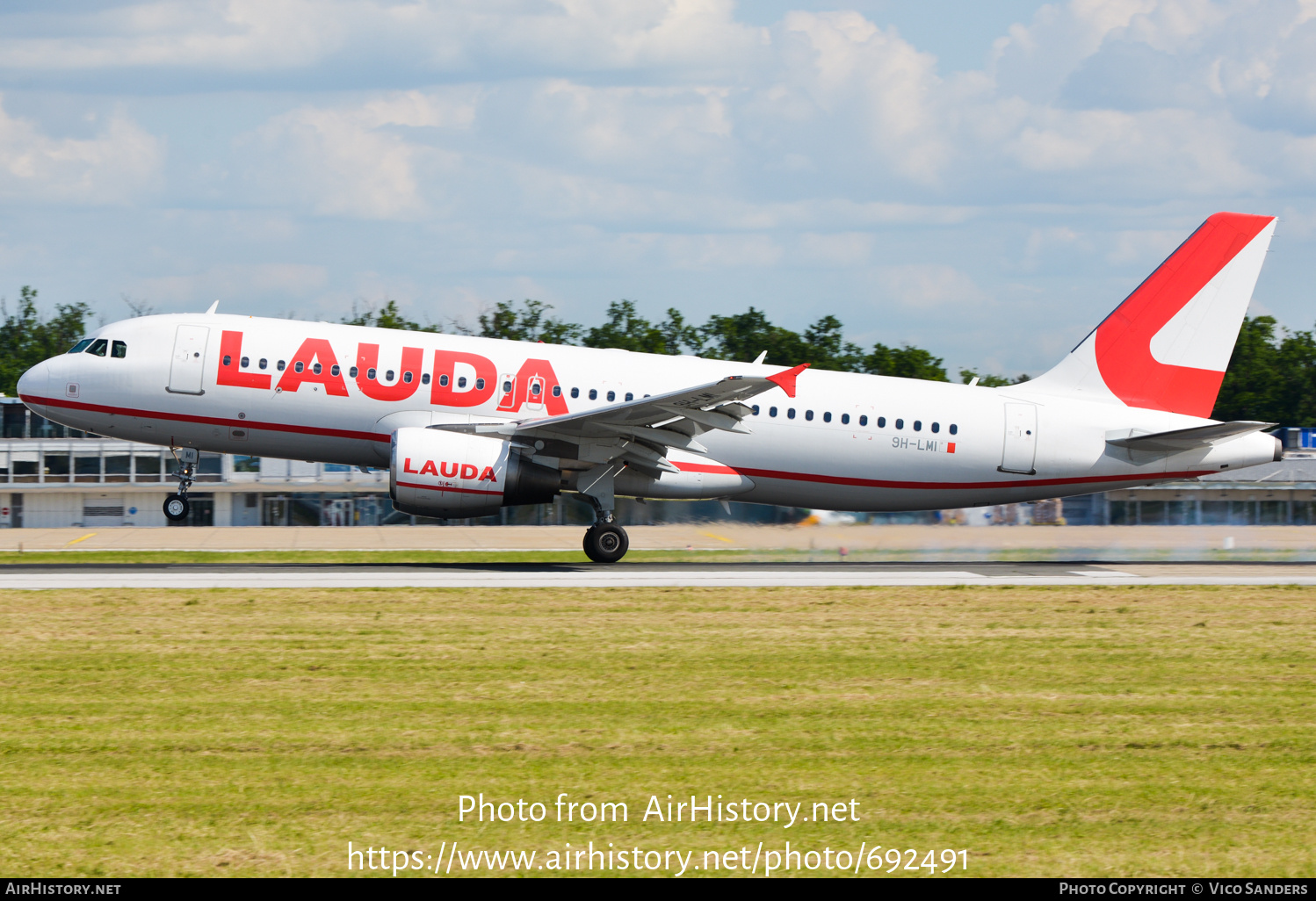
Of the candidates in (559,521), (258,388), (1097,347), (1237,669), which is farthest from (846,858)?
(559,521)

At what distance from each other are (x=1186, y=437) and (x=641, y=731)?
786 inches

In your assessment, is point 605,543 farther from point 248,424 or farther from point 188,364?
point 188,364

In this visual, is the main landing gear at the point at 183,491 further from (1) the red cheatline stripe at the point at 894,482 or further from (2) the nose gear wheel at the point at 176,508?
(1) the red cheatline stripe at the point at 894,482

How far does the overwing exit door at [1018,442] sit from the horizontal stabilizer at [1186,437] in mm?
1853

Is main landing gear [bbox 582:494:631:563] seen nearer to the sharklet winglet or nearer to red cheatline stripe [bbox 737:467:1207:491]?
red cheatline stripe [bbox 737:467:1207:491]

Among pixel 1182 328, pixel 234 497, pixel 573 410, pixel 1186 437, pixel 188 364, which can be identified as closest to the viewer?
pixel 188 364

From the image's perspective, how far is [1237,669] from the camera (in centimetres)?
1445

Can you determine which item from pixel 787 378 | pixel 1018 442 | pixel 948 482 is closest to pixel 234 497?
pixel 948 482

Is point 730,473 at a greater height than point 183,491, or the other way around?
point 730,473

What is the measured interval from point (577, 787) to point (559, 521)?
142ft

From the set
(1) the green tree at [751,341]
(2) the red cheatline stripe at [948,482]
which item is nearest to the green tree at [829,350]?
(1) the green tree at [751,341]

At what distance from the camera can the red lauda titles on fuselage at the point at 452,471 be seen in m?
23.4

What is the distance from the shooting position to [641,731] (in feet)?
36.0
